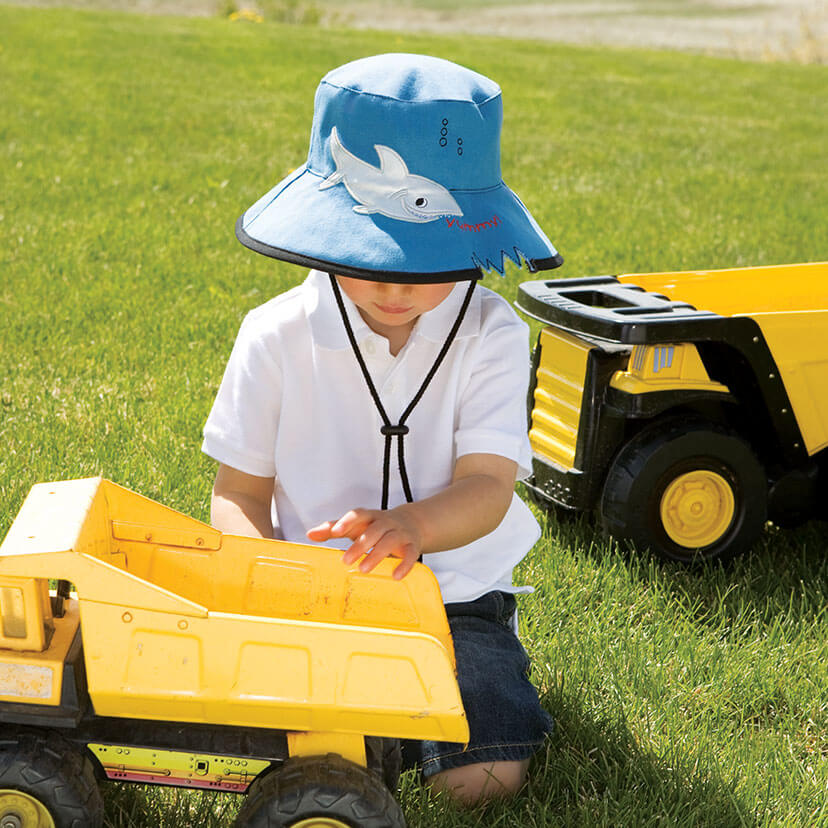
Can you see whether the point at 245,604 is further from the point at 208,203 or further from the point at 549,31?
the point at 549,31

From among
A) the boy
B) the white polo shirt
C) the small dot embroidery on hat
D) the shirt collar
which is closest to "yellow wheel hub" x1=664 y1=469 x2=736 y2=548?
the boy

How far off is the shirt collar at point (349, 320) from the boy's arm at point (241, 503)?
28 cm

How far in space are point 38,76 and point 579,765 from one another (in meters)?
7.78

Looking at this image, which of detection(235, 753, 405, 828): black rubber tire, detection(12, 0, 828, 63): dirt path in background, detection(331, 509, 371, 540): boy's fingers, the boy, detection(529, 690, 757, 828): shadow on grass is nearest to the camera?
detection(235, 753, 405, 828): black rubber tire

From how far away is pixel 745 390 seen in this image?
2629mm

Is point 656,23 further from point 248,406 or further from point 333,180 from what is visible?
→ point 333,180

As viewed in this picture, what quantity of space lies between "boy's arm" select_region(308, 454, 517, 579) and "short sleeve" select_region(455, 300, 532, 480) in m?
0.02

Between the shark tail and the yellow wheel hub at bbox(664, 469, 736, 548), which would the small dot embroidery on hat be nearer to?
the shark tail

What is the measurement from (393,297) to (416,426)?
31 centimetres

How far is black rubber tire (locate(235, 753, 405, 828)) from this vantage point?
1.50m

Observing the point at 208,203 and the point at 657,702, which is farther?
the point at 208,203

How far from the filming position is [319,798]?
1.50 metres

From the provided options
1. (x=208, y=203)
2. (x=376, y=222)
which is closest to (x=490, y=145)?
(x=376, y=222)

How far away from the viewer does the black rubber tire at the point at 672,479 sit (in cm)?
257
